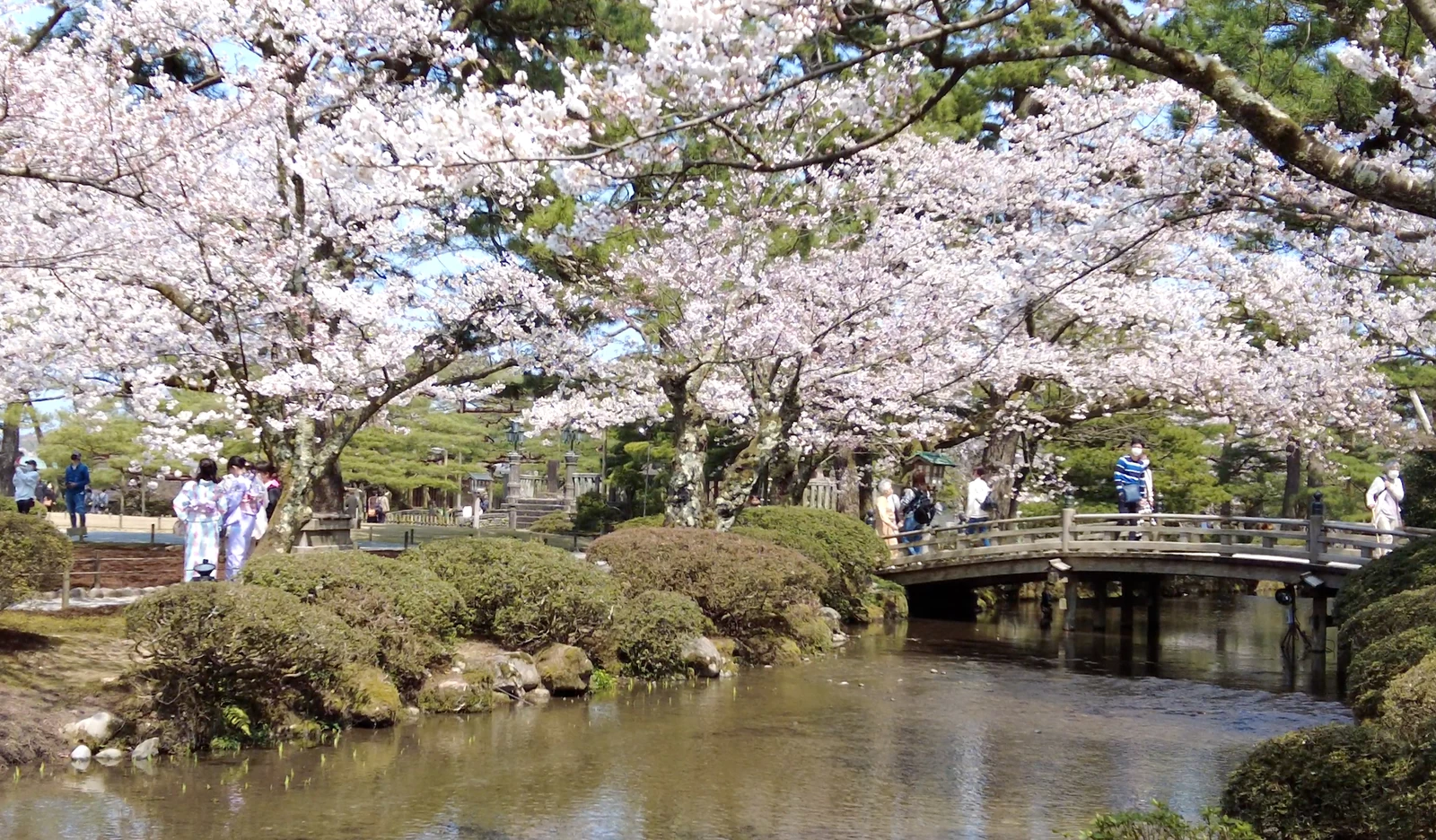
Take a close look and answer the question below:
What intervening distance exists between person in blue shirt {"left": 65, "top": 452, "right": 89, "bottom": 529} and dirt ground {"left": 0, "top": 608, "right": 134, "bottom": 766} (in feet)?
36.0

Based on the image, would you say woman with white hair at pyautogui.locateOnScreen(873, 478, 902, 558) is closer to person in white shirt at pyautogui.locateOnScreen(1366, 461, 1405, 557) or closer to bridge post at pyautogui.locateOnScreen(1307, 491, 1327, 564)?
bridge post at pyautogui.locateOnScreen(1307, 491, 1327, 564)

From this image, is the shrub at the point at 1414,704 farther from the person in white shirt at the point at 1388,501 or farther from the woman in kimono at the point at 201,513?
the person in white shirt at the point at 1388,501

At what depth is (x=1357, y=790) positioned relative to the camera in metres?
5.64

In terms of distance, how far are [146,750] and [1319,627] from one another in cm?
1494

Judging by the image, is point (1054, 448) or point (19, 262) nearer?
point (19, 262)

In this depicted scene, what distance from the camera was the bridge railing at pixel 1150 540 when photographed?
1677 cm

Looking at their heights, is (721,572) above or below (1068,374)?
below

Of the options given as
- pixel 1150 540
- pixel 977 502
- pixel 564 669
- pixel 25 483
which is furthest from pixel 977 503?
pixel 25 483

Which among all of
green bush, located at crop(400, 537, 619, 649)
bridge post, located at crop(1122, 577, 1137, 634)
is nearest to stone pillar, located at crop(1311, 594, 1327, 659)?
bridge post, located at crop(1122, 577, 1137, 634)

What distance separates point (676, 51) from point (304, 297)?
27.5 ft

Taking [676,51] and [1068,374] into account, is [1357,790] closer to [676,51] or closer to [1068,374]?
[676,51]

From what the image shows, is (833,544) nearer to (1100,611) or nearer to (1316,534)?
(1100,611)

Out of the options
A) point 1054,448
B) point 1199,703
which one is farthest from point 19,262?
point 1054,448

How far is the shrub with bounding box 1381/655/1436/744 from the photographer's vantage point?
19.2 ft
